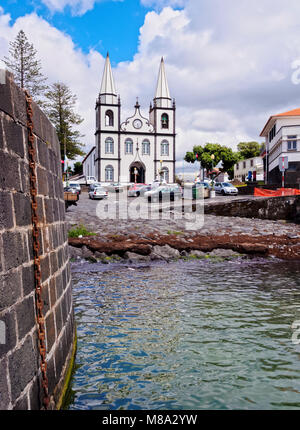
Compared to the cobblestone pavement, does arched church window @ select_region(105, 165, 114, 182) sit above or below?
above

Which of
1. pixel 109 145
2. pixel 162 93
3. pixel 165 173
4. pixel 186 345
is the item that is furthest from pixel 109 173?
pixel 186 345

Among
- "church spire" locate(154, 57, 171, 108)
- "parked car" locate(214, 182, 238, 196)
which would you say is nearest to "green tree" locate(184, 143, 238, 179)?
"church spire" locate(154, 57, 171, 108)

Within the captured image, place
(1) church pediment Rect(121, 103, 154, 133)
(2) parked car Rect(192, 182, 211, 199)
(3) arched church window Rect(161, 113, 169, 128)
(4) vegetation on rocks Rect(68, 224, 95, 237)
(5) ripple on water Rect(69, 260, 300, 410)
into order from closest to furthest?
(5) ripple on water Rect(69, 260, 300, 410)
(4) vegetation on rocks Rect(68, 224, 95, 237)
(2) parked car Rect(192, 182, 211, 199)
(1) church pediment Rect(121, 103, 154, 133)
(3) arched church window Rect(161, 113, 169, 128)

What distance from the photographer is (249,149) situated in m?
110

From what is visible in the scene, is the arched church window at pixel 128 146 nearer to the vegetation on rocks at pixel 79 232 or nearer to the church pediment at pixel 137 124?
the church pediment at pixel 137 124

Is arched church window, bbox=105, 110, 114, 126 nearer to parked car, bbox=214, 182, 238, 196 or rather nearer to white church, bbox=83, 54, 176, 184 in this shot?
white church, bbox=83, 54, 176, 184

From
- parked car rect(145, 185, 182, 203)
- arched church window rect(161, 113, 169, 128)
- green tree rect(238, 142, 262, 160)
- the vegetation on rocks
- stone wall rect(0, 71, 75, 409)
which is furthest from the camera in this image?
green tree rect(238, 142, 262, 160)

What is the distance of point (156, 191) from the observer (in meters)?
41.1

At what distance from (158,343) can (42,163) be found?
4.06m

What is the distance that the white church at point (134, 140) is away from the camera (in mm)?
78750

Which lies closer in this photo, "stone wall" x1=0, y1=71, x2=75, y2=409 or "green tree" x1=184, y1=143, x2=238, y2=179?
"stone wall" x1=0, y1=71, x2=75, y2=409

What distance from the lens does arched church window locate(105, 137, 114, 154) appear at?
7875 centimetres
